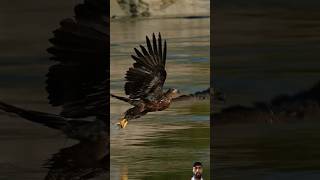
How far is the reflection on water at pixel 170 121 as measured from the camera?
37.3 ft

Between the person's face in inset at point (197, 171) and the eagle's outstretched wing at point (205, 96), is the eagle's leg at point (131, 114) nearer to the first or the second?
the eagle's outstretched wing at point (205, 96)

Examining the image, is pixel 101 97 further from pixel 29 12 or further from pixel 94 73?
pixel 29 12

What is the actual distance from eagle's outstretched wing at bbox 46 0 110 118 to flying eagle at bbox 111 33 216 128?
11.8 inches

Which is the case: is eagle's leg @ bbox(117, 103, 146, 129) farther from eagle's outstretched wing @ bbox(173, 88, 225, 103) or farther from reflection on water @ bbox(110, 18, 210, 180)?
eagle's outstretched wing @ bbox(173, 88, 225, 103)

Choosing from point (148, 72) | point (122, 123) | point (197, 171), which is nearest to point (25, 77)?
point (122, 123)

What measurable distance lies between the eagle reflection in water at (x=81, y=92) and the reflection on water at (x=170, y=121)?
6.9 inches

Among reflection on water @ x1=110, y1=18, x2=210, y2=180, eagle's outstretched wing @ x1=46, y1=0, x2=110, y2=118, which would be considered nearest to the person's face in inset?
reflection on water @ x1=110, y1=18, x2=210, y2=180

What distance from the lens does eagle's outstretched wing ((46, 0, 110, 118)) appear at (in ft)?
36.3

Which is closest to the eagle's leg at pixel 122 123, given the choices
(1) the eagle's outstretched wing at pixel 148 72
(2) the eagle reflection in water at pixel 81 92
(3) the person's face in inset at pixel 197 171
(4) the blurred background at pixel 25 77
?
(2) the eagle reflection in water at pixel 81 92

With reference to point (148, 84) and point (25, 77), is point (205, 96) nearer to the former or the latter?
point (148, 84)

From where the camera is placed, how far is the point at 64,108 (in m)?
11.1

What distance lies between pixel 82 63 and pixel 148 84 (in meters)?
0.90
